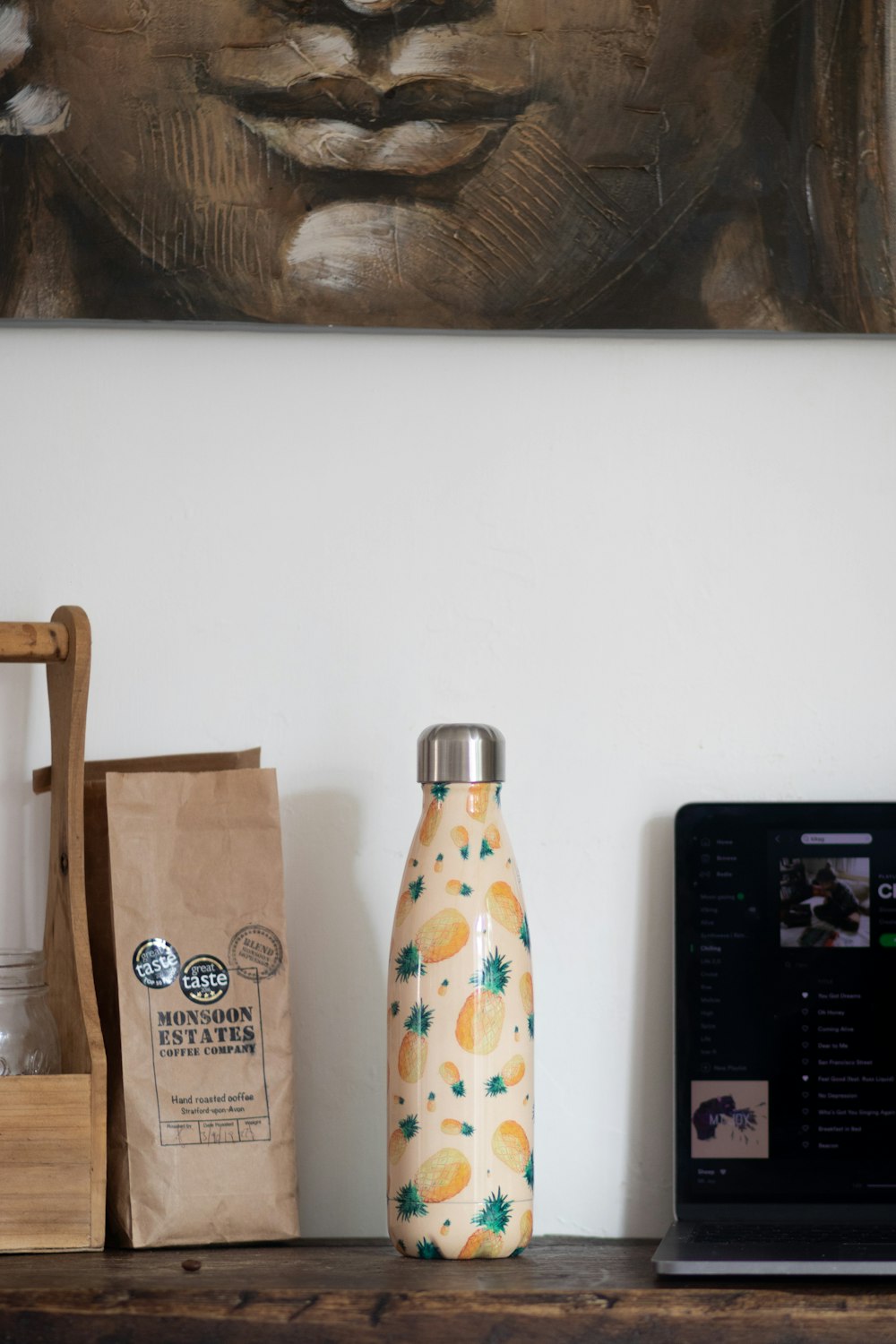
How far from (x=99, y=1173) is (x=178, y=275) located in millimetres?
666

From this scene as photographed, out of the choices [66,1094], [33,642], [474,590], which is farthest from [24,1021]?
[474,590]

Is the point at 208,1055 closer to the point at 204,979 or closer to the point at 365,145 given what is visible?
the point at 204,979

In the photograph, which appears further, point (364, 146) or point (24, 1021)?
point (364, 146)

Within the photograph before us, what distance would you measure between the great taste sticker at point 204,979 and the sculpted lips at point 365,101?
2.03 feet

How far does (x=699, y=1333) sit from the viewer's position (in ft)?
2.28

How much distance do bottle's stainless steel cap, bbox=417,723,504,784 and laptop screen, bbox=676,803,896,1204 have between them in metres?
0.19

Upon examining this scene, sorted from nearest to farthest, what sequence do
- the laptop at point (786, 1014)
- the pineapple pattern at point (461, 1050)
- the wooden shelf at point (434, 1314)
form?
the wooden shelf at point (434, 1314) → the pineapple pattern at point (461, 1050) → the laptop at point (786, 1014)

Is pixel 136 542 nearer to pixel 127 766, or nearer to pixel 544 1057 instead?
pixel 127 766

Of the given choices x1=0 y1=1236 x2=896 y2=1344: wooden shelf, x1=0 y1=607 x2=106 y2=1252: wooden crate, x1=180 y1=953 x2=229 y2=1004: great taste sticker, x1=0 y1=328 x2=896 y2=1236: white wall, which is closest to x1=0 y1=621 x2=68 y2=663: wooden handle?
x1=0 y1=607 x2=106 y2=1252: wooden crate

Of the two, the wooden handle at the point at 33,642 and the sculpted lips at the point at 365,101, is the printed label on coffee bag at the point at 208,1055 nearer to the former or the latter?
the wooden handle at the point at 33,642

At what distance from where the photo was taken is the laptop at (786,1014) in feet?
2.96

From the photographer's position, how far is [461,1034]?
800 mm

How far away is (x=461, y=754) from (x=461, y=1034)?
18 centimetres

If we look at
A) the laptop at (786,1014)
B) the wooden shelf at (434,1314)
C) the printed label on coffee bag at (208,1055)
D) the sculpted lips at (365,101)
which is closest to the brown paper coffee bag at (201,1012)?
the printed label on coffee bag at (208,1055)
